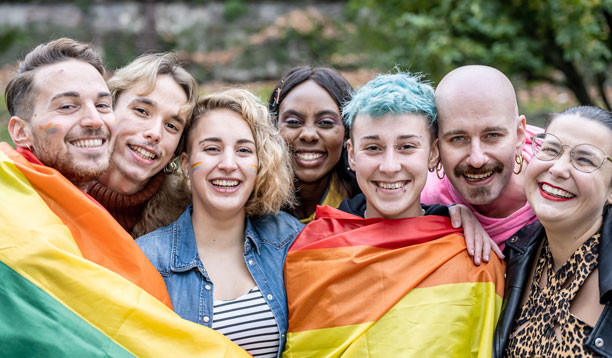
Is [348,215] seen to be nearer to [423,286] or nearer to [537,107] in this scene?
[423,286]

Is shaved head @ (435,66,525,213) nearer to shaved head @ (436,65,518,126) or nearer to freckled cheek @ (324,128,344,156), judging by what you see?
shaved head @ (436,65,518,126)

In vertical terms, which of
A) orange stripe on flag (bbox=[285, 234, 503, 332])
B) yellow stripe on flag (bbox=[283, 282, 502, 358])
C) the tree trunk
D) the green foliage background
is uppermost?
the tree trunk

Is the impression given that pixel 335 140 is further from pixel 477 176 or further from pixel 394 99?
pixel 477 176

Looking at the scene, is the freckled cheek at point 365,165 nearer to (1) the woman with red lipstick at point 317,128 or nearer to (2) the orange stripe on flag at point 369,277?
(2) the orange stripe on flag at point 369,277

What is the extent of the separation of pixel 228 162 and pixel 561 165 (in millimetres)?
1643

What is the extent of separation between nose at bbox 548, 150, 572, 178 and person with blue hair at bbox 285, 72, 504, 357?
55 centimetres

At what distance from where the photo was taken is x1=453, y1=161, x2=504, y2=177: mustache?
2.97 metres

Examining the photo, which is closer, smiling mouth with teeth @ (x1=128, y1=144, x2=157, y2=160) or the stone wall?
smiling mouth with teeth @ (x1=128, y1=144, x2=157, y2=160)

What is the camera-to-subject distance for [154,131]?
3.25 metres

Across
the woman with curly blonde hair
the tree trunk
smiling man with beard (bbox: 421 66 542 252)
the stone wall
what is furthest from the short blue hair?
the tree trunk

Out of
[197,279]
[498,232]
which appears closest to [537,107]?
[498,232]

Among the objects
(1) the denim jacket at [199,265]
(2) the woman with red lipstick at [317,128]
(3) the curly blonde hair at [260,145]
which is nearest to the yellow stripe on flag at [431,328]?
(1) the denim jacket at [199,265]

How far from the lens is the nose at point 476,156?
9.55 feet

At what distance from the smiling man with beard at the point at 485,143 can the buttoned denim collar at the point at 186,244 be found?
1.14m
